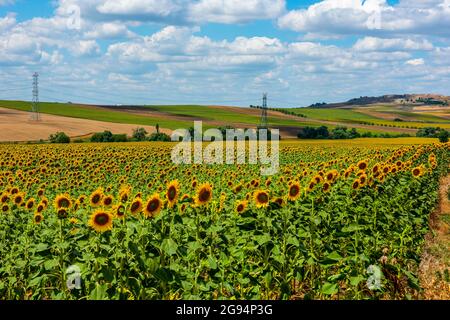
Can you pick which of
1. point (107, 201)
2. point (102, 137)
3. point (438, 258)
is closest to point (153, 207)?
point (107, 201)

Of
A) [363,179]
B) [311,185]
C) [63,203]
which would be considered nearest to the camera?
[63,203]

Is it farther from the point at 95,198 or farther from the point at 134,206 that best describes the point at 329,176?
the point at 134,206

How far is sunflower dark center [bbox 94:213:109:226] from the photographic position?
7047 millimetres

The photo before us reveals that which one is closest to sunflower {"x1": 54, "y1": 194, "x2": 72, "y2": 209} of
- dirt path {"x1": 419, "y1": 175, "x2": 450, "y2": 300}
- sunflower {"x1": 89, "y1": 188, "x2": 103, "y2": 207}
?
sunflower {"x1": 89, "y1": 188, "x2": 103, "y2": 207}

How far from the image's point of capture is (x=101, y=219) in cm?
706

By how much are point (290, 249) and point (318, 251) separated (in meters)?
1.19

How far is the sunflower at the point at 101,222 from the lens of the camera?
23.1 ft

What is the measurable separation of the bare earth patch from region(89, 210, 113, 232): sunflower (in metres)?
66.1

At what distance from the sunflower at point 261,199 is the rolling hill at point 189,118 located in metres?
66.4

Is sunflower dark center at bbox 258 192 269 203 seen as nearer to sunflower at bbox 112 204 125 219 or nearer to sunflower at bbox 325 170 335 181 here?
sunflower at bbox 112 204 125 219

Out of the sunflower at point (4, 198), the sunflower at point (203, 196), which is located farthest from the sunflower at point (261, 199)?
the sunflower at point (4, 198)

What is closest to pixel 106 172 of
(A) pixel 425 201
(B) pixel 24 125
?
(A) pixel 425 201

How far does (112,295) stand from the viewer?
6.26 metres

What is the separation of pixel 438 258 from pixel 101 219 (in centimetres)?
816
